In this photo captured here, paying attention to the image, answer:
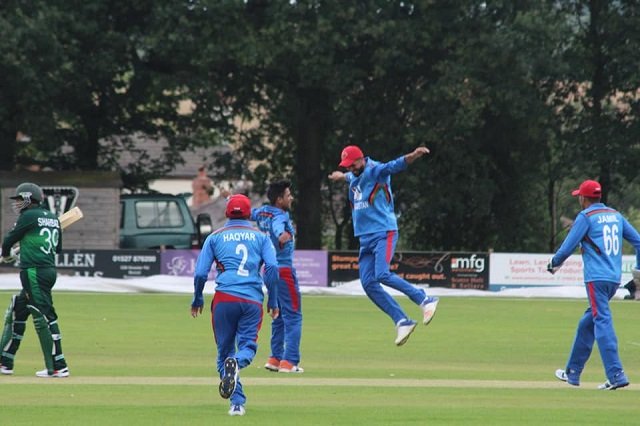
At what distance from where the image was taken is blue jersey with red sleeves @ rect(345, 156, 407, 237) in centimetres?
1556

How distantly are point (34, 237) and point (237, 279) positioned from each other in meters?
3.35

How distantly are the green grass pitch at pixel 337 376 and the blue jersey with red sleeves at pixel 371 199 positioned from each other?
1.55m

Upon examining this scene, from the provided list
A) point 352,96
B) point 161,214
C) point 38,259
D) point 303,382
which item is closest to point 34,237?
point 38,259

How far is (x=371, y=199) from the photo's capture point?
15695 mm

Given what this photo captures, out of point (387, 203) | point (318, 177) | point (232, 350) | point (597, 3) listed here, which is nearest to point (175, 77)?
point (318, 177)

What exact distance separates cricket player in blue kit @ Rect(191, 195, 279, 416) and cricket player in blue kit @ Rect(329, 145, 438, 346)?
11.8ft

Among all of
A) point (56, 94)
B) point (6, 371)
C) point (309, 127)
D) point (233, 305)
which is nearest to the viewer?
point (233, 305)

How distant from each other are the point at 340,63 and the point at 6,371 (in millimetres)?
26173

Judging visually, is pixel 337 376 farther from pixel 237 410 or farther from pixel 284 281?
pixel 237 410

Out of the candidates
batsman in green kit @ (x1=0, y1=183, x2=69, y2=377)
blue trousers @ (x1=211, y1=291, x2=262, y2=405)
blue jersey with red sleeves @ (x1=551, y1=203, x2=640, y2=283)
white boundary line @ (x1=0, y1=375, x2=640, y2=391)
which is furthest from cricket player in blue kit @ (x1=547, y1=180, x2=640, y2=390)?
batsman in green kit @ (x1=0, y1=183, x2=69, y2=377)

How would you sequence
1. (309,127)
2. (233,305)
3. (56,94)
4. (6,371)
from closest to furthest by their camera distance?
1. (233,305)
2. (6,371)
3. (56,94)
4. (309,127)

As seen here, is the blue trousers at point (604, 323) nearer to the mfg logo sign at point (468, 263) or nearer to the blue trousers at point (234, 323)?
the blue trousers at point (234, 323)

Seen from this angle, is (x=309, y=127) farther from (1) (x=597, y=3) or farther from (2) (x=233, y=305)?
(2) (x=233, y=305)

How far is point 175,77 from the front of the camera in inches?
1588
